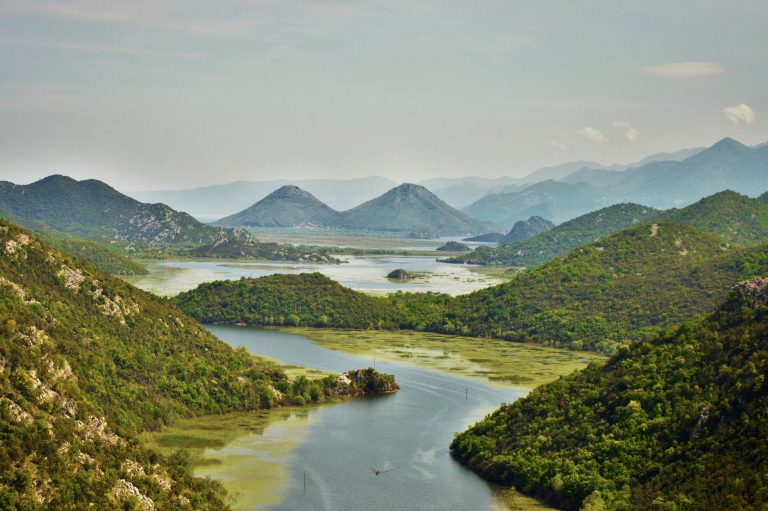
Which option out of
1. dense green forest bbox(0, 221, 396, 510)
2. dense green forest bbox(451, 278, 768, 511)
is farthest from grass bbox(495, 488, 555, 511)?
dense green forest bbox(0, 221, 396, 510)

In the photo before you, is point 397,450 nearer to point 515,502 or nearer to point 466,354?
point 515,502

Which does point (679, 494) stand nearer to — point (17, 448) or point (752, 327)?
point (752, 327)

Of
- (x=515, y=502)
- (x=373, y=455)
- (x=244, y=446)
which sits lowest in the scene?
(x=515, y=502)

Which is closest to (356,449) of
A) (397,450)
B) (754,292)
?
(397,450)

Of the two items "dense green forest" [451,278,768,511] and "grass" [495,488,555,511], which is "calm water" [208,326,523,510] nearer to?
"grass" [495,488,555,511]

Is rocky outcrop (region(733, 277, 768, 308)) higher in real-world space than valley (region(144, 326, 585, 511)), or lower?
higher

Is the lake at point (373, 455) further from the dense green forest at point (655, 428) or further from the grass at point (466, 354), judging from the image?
the grass at point (466, 354)
